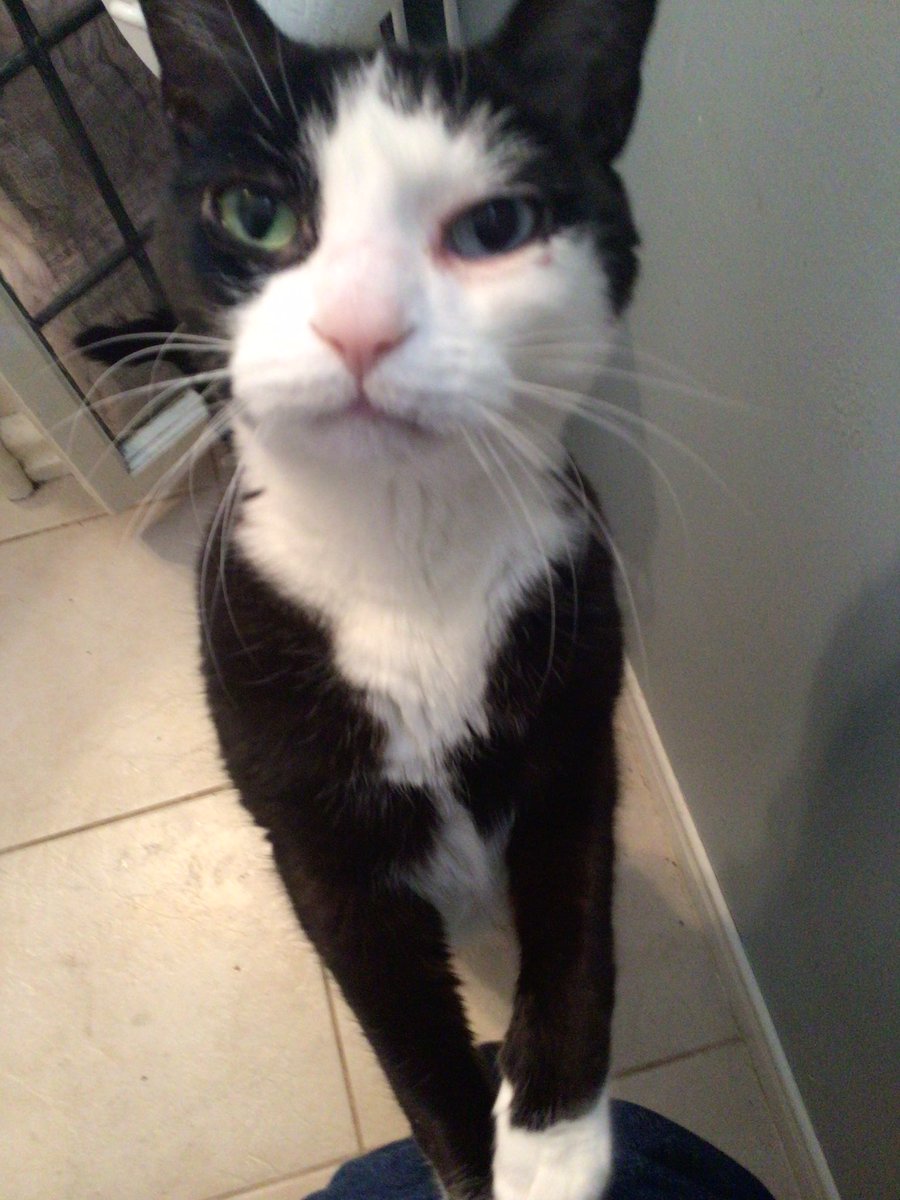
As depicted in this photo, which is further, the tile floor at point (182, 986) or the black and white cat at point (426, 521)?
the tile floor at point (182, 986)

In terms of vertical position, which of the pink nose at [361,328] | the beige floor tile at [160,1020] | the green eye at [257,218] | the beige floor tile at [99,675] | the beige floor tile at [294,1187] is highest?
the green eye at [257,218]

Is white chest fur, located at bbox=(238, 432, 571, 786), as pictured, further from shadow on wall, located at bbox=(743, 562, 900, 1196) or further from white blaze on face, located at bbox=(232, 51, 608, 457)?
shadow on wall, located at bbox=(743, 562, 900, 1196)

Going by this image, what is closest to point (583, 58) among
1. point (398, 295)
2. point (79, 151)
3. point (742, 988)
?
point (398, 295)

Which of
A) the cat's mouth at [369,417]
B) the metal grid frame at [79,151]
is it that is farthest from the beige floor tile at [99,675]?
the cat's mouth at [369,417]

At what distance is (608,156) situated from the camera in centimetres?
55

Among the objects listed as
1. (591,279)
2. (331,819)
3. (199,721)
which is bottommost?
(199,721)

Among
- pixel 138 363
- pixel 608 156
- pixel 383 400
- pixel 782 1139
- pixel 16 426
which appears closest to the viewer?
pixel 383 400

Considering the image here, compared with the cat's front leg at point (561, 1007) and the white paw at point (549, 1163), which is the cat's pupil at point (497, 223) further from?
the white paw at point (549, 1163)

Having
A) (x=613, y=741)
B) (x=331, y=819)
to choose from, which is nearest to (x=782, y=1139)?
(x=613, y=741)

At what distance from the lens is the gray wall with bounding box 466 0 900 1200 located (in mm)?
508

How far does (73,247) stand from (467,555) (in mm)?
948

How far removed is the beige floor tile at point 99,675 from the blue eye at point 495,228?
2.77 feet

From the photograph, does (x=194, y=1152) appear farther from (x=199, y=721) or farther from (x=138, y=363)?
(x=138, y=363)

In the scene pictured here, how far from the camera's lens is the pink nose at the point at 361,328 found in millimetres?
382
